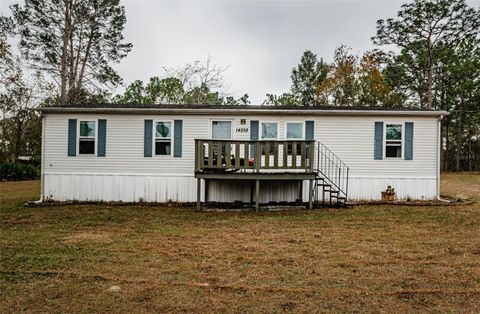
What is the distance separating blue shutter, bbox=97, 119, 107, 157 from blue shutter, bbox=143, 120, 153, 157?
1.36 metres

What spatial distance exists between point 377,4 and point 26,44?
2273 cm

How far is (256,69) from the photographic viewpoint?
104 ft

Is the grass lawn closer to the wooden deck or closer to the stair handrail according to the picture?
the wooden deck

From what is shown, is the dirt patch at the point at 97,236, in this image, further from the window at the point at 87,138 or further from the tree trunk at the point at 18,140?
the tree trunk at the point at 18,140

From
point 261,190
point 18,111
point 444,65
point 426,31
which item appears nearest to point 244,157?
point 261,190

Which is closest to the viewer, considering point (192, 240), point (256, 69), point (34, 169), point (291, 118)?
point (192, 240)

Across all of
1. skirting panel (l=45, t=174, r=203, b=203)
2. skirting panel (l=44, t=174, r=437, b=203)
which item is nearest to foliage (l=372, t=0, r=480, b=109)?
skirting panel (l=44, t=174, r=437, b=203)

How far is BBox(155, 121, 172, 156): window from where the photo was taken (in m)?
12.2

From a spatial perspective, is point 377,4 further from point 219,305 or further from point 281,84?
point 219,305

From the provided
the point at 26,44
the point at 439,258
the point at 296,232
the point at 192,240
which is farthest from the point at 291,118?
the point at 26,44

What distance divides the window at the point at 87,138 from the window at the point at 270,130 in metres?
5.77

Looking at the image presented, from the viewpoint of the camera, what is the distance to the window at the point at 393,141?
12070 mm

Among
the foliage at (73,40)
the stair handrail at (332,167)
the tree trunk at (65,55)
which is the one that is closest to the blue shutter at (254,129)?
the stair handrail at (332,167)

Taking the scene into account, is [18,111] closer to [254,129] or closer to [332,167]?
[254,129]
